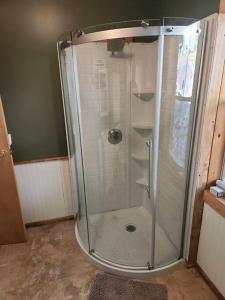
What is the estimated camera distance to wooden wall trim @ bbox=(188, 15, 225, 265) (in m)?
1.26

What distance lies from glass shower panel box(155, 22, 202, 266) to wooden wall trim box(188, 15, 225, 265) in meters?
0.09

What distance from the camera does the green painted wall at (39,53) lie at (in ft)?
5.92

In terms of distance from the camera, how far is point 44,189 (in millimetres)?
2277

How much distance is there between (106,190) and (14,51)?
1.68 m

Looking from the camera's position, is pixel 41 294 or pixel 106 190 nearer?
pixel 41 294

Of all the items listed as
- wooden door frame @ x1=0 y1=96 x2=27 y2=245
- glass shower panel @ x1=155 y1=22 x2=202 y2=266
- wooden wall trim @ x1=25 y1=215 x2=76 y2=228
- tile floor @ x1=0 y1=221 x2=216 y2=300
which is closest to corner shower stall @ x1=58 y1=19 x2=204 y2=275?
glass shower panel @ x1=155 y1=22 x2=202 y2=266

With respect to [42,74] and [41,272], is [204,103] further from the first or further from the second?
[41,272]

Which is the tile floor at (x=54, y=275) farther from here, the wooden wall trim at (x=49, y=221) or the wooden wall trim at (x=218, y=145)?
the wooden wall trim at (x=218, y=145)

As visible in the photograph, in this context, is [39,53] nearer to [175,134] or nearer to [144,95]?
[144,95]

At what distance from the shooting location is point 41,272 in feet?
5.84

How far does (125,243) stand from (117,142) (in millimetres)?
1018

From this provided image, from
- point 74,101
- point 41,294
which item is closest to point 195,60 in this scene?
point 74,101

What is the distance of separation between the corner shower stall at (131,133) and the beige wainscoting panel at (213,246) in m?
0.19

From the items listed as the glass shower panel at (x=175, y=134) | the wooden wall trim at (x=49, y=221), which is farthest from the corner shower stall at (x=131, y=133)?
the wooden wall trim at (x=49, y=221)
